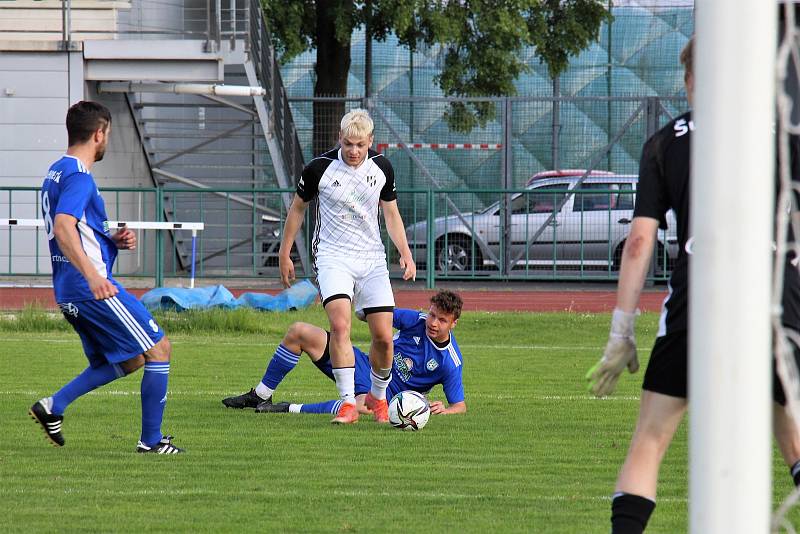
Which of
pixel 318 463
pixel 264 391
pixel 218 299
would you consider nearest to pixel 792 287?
pixel 318 463

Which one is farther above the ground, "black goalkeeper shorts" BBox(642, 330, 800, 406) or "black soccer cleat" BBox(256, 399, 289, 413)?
"black goalkeeper shorts" BBox(642, 330, 800, 406)

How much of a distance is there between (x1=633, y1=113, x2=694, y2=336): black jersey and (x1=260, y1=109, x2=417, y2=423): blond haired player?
4.15 m

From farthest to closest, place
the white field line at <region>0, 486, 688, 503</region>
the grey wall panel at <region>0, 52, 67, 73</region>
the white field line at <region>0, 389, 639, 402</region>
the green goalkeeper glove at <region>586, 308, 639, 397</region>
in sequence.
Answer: the grey wall panel at <region>0, 52, 67, 73</region> < the white field line at <region>0, 389, 639, 402</region> < the white field line at <region>0, 486, 688, 503</region> < the green goalkeeper glove at <region>586, 308, 639, 397</region>

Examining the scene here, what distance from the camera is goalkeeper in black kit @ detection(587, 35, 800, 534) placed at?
403 centimetres

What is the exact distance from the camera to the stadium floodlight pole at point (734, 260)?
282 cm

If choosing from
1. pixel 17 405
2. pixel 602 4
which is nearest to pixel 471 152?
pixel 602 4

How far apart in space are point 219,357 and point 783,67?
9846 mm

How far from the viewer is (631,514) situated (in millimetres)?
4043

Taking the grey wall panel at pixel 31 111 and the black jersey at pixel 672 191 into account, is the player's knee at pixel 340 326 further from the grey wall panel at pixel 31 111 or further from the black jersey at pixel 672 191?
the grey wall panel at pixel 31 111

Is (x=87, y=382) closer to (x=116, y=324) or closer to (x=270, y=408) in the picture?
(x=116, y=324)

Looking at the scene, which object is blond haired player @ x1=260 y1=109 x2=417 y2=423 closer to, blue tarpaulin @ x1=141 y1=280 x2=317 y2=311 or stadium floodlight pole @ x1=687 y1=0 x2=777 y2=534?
stadium floodlight pole @ x1=687 y1=0 x2=777 y2=534

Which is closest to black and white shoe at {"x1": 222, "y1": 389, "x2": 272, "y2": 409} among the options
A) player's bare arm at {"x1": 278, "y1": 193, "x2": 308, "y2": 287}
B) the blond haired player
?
the blond haired player

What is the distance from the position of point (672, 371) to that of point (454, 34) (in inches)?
774

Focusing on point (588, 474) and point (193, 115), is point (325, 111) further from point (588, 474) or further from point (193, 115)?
point (588, 474)
